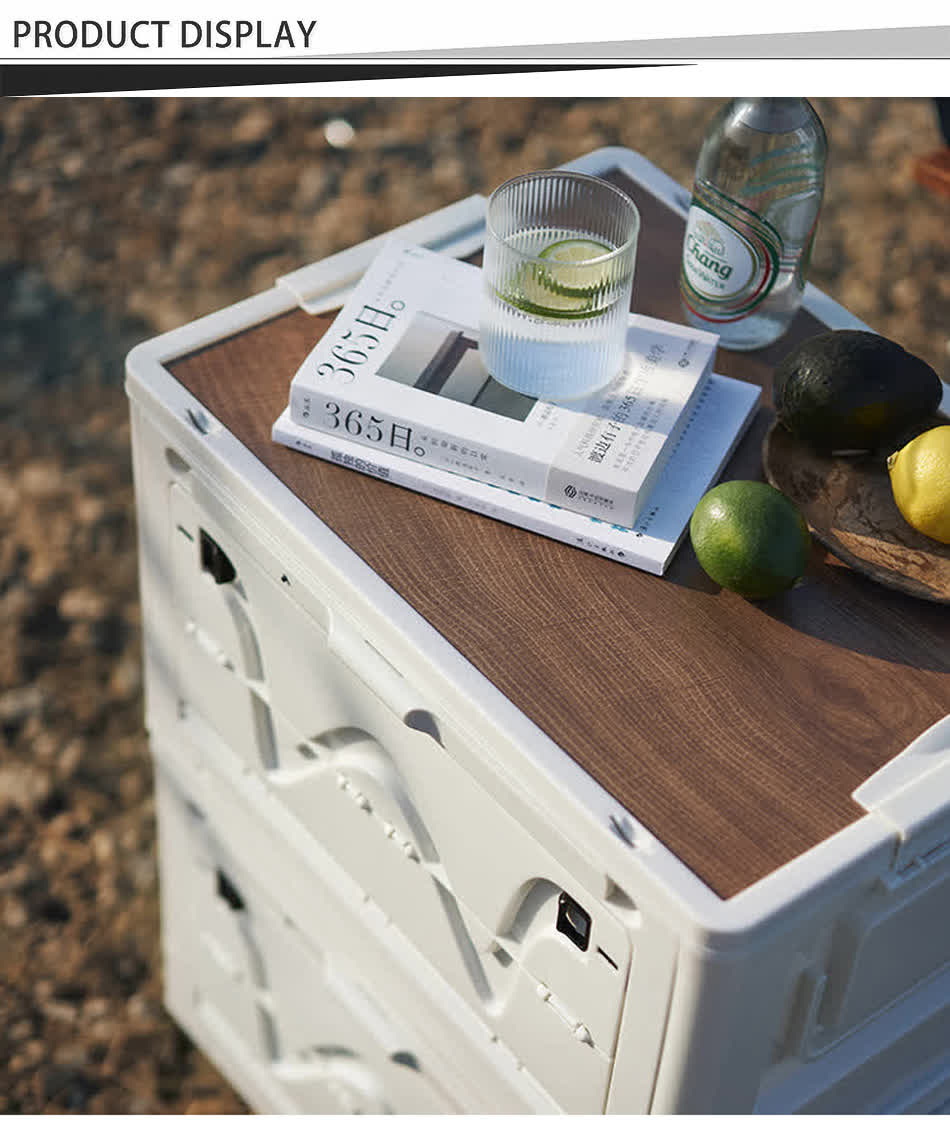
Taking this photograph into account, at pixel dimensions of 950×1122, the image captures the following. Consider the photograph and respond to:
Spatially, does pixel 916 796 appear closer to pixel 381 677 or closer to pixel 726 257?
pixel 381 677

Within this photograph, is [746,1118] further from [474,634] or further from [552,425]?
[552,425]

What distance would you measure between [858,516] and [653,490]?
0.53 ft

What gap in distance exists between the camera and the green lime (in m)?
1.01

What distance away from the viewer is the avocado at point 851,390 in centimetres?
110

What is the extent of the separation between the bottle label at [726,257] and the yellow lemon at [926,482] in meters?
0.20

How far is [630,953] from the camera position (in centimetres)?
94

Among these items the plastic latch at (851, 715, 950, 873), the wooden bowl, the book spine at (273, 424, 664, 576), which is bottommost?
the plastic latch at (851, 715, 950, 873)

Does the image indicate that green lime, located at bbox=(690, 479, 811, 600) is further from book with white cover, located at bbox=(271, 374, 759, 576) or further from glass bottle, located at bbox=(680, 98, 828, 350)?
glass bottle, located at bbox=(680, 98, 828, 350)

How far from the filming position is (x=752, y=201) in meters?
1.20

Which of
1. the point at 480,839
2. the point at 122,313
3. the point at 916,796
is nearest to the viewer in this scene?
the point at 916,796

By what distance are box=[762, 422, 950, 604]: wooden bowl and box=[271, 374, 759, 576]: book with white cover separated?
0.04 meters

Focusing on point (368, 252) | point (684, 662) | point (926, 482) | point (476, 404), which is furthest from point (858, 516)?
point (368, 252)
